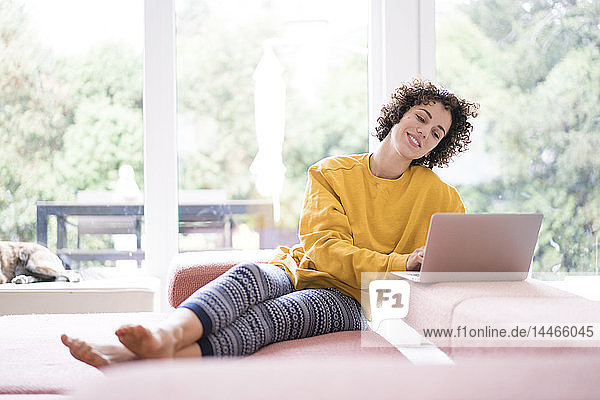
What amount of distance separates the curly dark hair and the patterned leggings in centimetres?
68

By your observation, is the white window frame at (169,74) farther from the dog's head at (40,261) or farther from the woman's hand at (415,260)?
the woman's hand at (415,260)

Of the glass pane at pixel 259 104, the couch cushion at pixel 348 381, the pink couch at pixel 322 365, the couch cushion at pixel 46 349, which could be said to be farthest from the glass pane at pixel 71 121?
the couch cushion at pixel 348 381

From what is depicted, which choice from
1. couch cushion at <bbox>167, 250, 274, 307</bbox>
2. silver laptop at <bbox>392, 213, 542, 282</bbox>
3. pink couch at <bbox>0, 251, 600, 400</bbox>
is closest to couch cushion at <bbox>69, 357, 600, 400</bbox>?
pink couch at <bbox>0, 251, 600, 400</bbox>

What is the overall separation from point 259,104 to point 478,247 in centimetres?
204

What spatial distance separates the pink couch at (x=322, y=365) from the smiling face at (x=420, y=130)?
0.68m

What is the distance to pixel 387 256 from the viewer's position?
1.94 metres

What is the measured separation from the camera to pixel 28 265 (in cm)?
322

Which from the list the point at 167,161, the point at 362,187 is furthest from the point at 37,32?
the point at 362,187

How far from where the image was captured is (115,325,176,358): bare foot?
127cm

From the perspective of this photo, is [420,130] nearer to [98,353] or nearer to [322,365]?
[98,353]

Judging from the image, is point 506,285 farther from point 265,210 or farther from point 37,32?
point 37,32

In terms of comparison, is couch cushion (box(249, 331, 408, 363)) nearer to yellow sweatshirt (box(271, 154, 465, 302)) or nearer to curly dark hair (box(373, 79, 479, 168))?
yellow sweatshirt (box(271, 154, 465, 302))

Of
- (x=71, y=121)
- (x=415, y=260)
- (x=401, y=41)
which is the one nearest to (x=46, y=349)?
(x=415, y=260)

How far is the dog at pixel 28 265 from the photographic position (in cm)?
319
